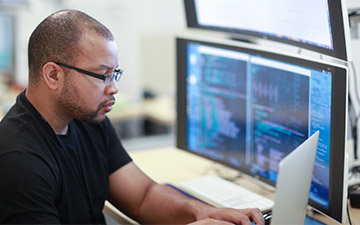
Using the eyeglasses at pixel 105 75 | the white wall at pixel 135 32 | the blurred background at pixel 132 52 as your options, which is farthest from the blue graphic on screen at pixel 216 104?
the white wall at pixel 135 32

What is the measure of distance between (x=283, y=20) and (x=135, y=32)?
2703 millimetres

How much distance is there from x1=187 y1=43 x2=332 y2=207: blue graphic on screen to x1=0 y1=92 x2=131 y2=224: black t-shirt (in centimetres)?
33

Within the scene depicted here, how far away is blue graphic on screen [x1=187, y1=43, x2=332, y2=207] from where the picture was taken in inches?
56.2

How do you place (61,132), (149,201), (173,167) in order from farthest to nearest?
(173,167)
(149,201)
(61,132)

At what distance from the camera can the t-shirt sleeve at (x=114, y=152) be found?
1.68m

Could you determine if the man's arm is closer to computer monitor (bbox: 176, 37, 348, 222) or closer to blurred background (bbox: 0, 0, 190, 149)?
computer monitor (bbox: 176, 37, 348, 222)

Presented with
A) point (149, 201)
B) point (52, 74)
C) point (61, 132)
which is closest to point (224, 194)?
point (149, 201)

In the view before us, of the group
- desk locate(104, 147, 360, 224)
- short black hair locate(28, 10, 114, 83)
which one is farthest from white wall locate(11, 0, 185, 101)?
short black hair locate(28, 10, 114, 83)

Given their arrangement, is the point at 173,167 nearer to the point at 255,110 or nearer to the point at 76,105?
the point at 255,110

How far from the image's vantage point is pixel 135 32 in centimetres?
414

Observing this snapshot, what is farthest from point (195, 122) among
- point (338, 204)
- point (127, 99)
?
point (127, 99)

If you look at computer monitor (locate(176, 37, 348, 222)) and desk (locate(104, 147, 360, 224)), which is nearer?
computer monitor (locate(176, 37, 348, 222))

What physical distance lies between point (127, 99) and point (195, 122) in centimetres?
201

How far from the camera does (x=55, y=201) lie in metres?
1.37
